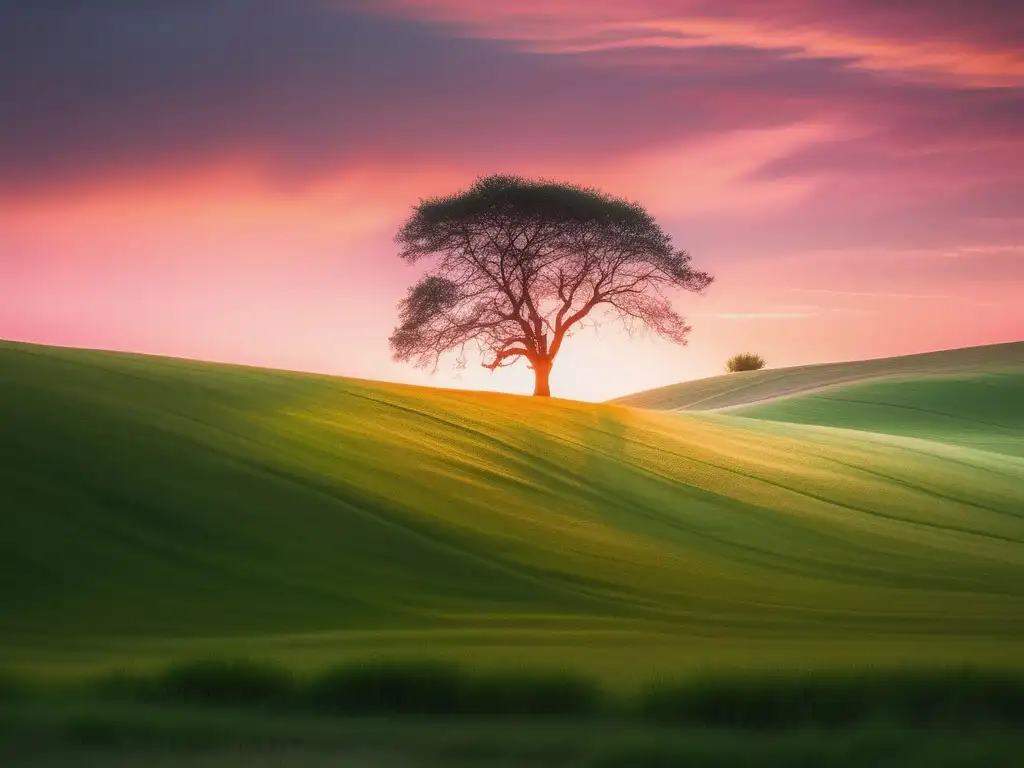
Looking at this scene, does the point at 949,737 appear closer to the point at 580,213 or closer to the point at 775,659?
the point at 775,659

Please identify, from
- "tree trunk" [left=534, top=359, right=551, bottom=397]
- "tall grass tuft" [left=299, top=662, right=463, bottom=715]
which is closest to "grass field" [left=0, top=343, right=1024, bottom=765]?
"tall grass tuft" [left=299, top=662, right=463, bottom=715]

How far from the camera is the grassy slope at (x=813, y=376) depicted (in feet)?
214

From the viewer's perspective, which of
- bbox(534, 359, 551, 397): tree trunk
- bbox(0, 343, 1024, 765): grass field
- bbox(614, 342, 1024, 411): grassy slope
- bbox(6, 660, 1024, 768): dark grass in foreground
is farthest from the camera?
bbox(614, 342, 1024, 411): grassy slope

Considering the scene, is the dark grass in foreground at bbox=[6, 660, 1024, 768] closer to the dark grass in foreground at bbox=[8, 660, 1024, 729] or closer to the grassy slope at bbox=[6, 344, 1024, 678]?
the dark grass in foreground at bbox=[8, 660, 1024, 729]

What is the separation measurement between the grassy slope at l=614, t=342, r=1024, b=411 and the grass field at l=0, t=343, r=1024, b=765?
43.2 m

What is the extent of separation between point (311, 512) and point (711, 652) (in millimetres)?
6037

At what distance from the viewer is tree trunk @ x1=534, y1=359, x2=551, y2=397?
36.7 m

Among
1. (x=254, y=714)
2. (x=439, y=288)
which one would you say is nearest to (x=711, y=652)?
(x=254, y=714)

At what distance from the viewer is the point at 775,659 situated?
7.65 metres

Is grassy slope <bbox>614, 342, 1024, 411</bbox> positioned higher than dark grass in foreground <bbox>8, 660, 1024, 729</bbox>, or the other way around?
grassy slope <bbox>614, 342, 1024, 411</bbox>

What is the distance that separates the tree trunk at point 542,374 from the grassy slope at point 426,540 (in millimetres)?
14328

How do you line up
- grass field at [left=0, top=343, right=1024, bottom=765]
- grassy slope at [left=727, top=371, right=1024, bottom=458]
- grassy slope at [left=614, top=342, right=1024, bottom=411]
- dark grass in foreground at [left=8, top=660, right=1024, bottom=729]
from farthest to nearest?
1. grassy slope at [left=614, top=342, right=1024, bottom=411]
2. grassy slope at [left=727, top=371, right=1024, bottom=458]
3. grass field at [left=0, top=343, right=1024, bottom=765]
4. dark grass in foreground at [left=8, top=660, right=1024, bottom=729]

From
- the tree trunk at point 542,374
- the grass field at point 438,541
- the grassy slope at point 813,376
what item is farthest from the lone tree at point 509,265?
the grassy slope at point 813,376

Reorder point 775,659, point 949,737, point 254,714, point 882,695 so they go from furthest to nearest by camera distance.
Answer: point 775,659
point 882,695
point 254,714
point 949,737
